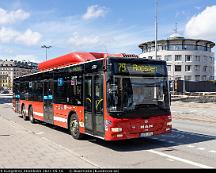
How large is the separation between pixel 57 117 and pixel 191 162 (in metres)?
7.42

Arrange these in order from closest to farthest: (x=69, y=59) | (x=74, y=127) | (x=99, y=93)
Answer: (x=99, y=93) → (x=74, y=127) → (x=69, y=59)

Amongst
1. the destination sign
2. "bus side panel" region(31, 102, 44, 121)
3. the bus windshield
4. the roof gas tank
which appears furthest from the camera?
"bus side panel" region(31, 102, 44, 121)

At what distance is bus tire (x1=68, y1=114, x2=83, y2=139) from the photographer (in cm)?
1286

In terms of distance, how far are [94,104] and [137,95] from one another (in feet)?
4.66

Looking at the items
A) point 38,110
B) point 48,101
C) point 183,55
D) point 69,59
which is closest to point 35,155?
point 69,59

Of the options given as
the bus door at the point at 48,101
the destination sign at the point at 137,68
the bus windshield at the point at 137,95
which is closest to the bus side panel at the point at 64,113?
the bus door at the point at 48,101

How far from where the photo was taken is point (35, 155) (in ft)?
30.1

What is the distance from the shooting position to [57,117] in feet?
49.0

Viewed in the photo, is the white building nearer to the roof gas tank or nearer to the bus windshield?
the roof gas tank

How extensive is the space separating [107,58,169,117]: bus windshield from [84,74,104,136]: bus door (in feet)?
1.74

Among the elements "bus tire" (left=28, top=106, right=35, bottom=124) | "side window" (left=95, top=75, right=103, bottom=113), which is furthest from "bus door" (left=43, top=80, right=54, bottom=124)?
"side window" (left=95, top=75, right=103, bottom=113)

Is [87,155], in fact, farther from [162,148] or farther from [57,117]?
[57,117]

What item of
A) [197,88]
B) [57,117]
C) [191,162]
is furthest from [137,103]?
[197,88]

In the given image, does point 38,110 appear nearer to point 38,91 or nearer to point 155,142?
point 38,91
